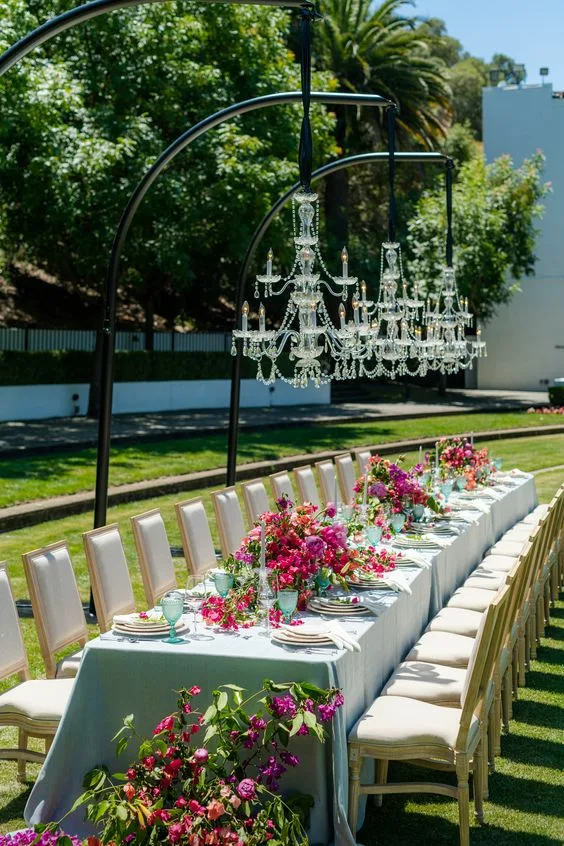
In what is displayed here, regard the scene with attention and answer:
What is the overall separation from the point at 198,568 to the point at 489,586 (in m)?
2.34

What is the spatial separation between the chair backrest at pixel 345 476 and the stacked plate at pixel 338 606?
590 cm

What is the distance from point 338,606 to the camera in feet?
20.1

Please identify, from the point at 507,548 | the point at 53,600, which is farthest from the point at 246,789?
the point at 507,548

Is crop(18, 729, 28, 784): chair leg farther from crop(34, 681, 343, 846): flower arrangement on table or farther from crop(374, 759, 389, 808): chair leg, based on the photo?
crop(374, 759, 389, 808): chair leg

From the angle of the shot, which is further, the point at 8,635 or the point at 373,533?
the point at 373,533

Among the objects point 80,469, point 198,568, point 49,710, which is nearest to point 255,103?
point 198,568

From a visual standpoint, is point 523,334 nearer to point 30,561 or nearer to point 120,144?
point 120,144

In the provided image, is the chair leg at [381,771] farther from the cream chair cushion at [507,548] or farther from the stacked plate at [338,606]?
the cream chair cushion at [507,548]

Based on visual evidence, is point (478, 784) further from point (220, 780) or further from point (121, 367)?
point (121, 367)

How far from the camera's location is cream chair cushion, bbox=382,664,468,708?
5.96 m

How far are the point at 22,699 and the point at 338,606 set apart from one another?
5.75ft

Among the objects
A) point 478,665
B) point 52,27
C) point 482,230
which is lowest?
point 478,665

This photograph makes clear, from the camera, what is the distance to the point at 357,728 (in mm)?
5309

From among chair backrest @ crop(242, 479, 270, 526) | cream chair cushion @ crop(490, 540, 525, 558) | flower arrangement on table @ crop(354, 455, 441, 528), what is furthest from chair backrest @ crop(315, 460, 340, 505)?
flower arrangement on table @ crop(354, 455, 441, 528)
